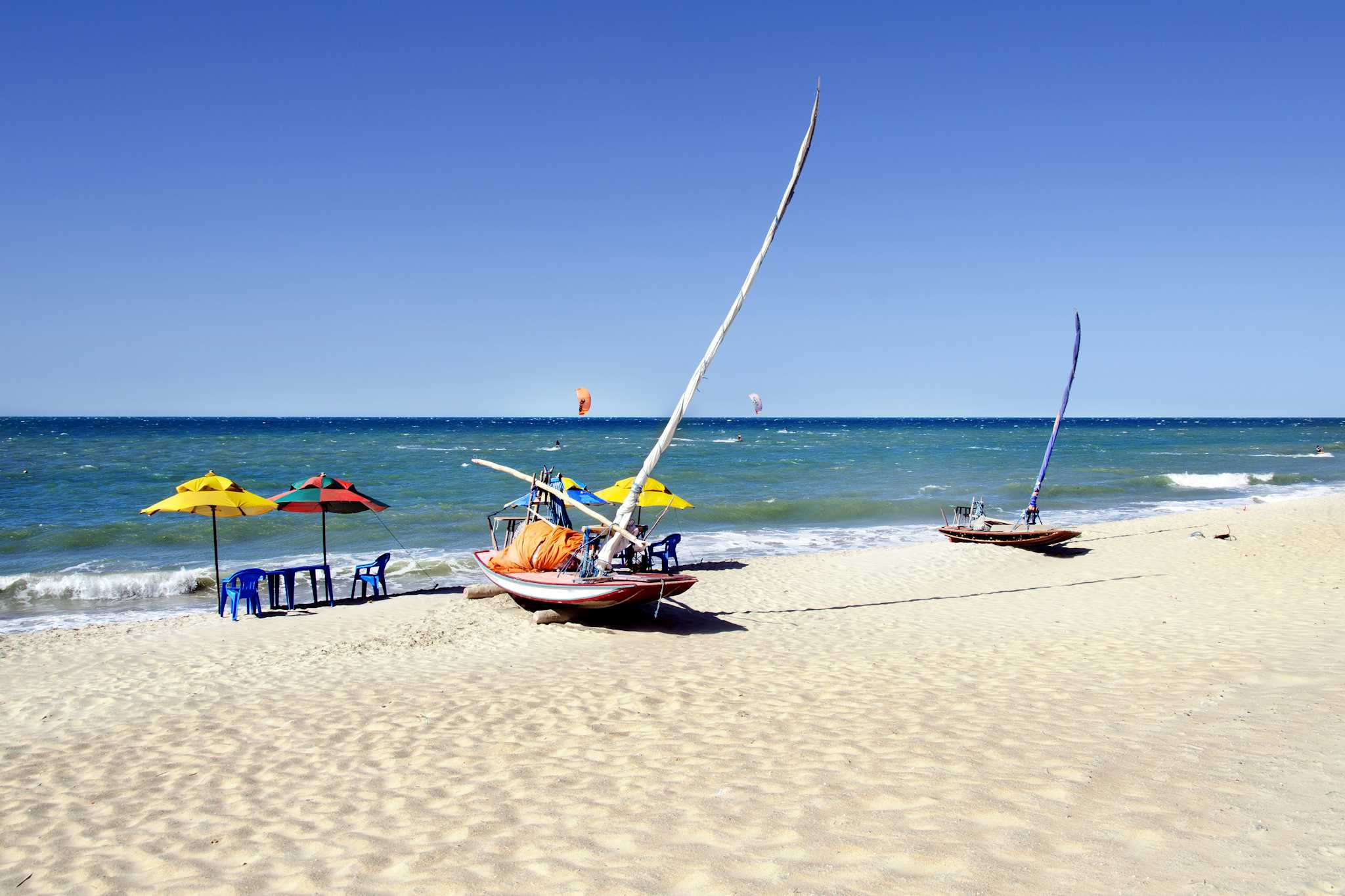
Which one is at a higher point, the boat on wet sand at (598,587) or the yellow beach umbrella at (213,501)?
the yellow beach umbrella at (213,501)

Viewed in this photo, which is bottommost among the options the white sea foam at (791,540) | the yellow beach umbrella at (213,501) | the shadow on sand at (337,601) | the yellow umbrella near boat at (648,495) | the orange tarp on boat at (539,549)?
the white sea foam at (791,540)

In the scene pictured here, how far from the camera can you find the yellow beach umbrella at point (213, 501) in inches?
502

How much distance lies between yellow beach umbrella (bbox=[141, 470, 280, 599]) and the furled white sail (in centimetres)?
685

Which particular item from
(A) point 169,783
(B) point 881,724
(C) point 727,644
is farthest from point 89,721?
(B) point 881,724

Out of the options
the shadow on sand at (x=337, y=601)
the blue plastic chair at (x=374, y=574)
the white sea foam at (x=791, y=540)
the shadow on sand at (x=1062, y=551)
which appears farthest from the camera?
the white sea foam at (x=791, y=540)

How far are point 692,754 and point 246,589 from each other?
1011 centimetres

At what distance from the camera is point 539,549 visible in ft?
38.8

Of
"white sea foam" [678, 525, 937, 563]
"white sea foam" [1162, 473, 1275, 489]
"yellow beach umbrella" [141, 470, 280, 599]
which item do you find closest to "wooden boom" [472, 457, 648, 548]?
"yellow beach umbrella" [141, 470, 280, 599]

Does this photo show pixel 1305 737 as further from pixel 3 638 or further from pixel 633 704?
pixel 3 638

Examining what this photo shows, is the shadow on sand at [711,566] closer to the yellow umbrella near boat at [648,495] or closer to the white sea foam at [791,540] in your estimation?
the white sea foam at [791,540]

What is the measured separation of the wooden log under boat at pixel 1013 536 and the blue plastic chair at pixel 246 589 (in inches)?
574

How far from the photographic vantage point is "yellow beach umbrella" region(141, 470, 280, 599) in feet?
41.8

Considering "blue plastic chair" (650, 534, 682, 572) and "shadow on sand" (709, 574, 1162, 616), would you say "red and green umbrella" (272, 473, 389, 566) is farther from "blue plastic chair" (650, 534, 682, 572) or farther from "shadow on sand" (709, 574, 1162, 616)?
"shadow on sand" (709, 574, 1162, 616)

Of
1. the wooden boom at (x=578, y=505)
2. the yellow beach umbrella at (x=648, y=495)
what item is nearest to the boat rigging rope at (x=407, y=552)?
the yellow beach umbrella at (x=648, y=495)
